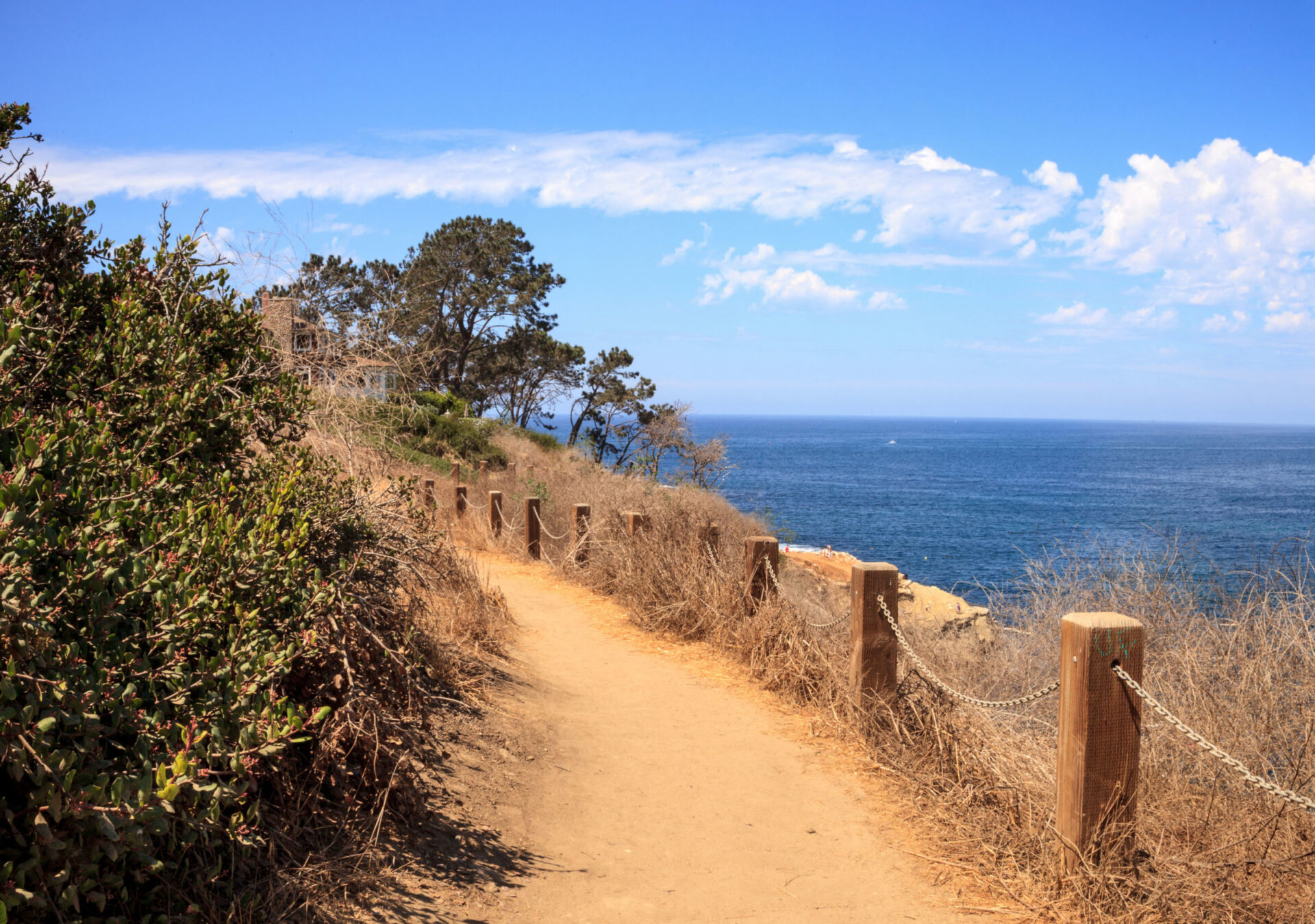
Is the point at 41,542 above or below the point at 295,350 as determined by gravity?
below

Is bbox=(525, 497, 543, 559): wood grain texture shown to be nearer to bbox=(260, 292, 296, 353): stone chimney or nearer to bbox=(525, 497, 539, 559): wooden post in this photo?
bbox=(525, 497, 539, 559): wooden post

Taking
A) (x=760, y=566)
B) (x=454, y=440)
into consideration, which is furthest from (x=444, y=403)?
(x=760, y=566)

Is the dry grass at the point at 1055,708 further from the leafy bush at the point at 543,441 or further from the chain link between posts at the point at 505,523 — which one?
the leafy bush at the point at 543,441

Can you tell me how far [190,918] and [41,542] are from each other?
1.21 meters

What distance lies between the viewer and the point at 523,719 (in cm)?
580

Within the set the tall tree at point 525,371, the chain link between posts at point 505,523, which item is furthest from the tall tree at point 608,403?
the chain link between posts at point 505,523

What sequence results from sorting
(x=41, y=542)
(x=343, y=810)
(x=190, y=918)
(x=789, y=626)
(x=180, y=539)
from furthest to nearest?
(x=789, y=626) → (x=343, y=810) → (x=180, y=539) → (x=190, y=918) → (x=41, y=542)

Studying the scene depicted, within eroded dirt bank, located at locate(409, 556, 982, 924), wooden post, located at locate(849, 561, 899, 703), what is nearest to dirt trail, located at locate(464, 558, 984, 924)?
eroded dirt bank, located at locate(409, 556, 982, 924)

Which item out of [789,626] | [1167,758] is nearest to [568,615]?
[789,626]

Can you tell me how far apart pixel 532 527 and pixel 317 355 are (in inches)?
229

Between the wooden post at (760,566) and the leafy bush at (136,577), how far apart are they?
3.92 meters

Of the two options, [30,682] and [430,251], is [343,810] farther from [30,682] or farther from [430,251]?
[430,251]

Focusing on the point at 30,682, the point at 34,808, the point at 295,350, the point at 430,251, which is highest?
the point at 430,251

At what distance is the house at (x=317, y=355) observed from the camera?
265 inches
